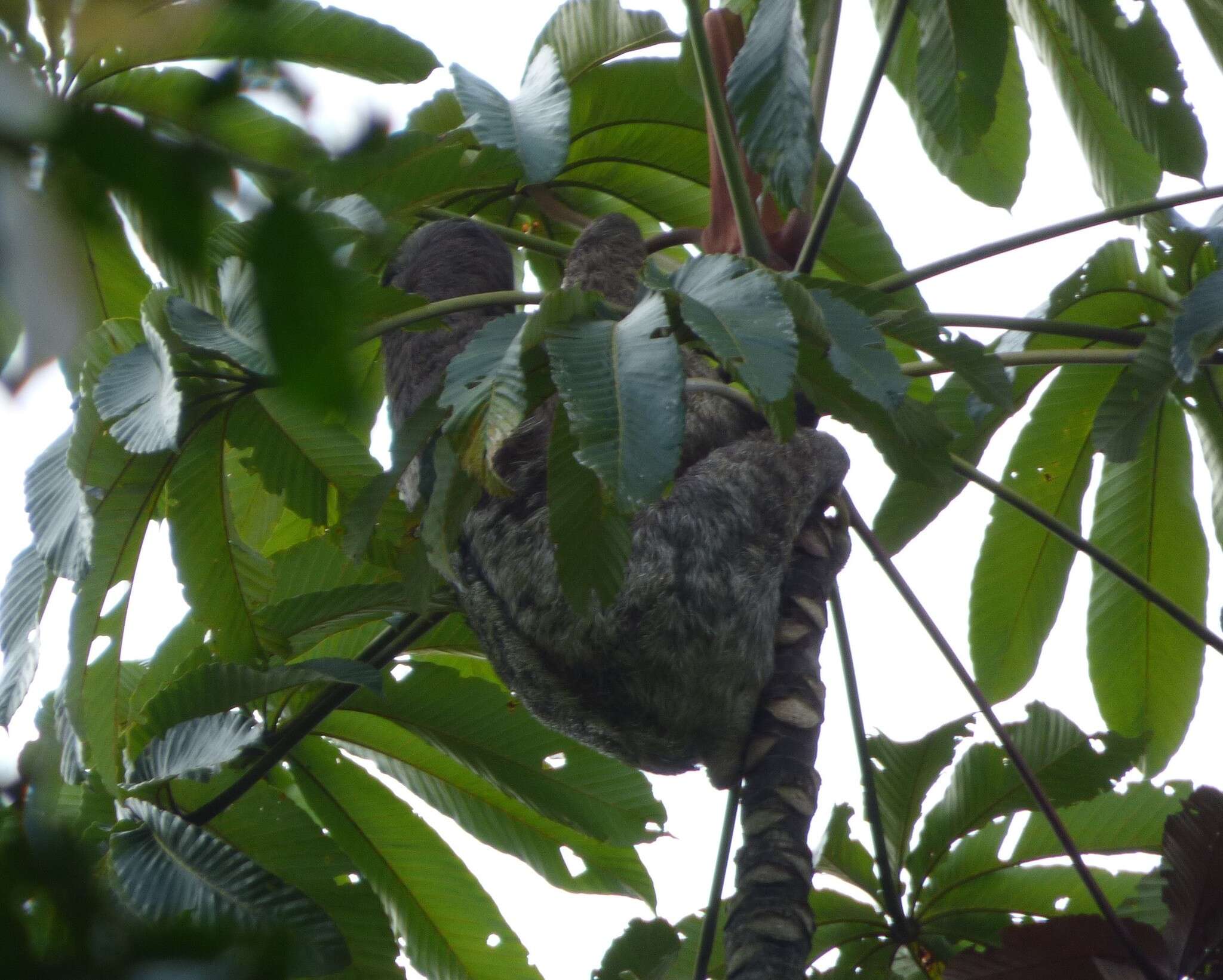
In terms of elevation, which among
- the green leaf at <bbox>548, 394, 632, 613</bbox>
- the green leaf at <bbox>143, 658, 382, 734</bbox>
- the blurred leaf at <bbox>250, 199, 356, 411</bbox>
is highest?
the green leaf at <bbox>548, 394, 632, 613</bbox>

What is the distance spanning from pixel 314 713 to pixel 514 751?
0.46 metres

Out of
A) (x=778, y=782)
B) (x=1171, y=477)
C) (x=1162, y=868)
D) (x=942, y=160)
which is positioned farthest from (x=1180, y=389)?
(x=778, y=782)

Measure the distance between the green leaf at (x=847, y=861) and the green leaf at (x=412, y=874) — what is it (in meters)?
0.72

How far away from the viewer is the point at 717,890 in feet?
8.69

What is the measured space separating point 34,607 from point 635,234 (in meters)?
1.68

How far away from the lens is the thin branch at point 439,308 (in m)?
2.38

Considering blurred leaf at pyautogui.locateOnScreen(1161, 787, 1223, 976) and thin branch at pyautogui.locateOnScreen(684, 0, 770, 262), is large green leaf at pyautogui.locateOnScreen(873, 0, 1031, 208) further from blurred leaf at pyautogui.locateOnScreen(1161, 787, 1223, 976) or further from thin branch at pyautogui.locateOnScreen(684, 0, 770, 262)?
blurred leaf at pyautogui.locateOnScreen(1161, 787, 1223, 976)

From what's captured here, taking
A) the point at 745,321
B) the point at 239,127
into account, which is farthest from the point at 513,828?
the point at 239,127

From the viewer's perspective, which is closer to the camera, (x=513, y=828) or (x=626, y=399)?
(x=626, y=399)

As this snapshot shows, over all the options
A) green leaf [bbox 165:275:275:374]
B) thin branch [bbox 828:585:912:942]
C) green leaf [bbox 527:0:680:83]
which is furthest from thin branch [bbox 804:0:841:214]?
green leaf [bbox 165:275:275:374]

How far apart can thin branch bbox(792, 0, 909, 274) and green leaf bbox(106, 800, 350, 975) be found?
1.59 meters

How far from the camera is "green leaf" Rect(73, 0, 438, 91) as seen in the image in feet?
1.63

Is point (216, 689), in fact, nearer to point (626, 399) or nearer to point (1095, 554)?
point (626, 399)

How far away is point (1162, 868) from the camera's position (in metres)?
2.27
